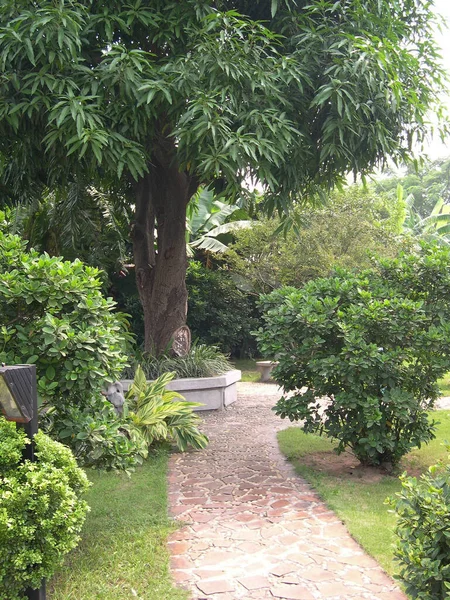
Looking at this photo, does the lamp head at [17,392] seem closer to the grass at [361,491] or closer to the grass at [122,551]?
the grass at [122,551]

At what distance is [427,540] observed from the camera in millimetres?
2639

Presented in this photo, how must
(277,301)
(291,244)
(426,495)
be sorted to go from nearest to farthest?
(426,495)
(277,301)
(291,244)

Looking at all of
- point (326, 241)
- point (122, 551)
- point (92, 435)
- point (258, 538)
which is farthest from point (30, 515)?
point (326, 241)

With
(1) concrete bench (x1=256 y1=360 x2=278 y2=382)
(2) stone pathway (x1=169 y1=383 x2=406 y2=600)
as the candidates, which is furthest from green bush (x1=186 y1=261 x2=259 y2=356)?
(2) stone pathway (x1=169 y1=383 x2=406 y2=600)

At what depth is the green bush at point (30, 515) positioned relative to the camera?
3.04 m

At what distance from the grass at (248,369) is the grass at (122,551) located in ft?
27.3

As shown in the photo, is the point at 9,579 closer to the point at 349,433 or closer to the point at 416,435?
the point at 349,433

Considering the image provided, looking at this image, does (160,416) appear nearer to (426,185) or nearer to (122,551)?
(122,551)

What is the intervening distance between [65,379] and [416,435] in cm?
374

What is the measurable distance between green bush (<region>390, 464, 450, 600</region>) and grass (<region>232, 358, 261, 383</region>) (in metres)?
11.3

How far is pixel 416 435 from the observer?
6.07m

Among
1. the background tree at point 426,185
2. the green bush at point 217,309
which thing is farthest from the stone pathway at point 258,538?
the background tree at point 426,185

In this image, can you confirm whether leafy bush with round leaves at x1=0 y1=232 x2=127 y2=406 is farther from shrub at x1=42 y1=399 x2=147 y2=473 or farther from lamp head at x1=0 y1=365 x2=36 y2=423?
lamp head at x1=0 y1=365 x2=36 y2=423

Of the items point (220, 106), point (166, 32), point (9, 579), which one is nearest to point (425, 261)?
point (220, 106)
